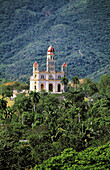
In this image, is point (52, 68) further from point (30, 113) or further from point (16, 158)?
point (16, 158)

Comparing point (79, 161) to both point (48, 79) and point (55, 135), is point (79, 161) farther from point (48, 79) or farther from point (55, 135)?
point (48, 79)

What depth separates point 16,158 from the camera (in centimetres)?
3756

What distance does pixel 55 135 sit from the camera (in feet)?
152

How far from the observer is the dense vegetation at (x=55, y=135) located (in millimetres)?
35719

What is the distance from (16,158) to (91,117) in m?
22.4

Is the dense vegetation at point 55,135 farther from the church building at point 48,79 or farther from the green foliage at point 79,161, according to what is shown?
the church building at point 48,79

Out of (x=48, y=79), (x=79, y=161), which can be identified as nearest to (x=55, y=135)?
(x=79, y=161)

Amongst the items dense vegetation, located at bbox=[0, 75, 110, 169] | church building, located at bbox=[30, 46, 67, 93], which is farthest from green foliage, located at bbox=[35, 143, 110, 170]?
church building, located at bbox=[30, 46, 67, 93]

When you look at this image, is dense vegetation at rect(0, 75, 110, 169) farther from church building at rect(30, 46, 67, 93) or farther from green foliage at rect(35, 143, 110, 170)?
church building at rect(30, 46, 67, 93)

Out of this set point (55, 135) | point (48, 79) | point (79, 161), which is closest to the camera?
point (79, 161)

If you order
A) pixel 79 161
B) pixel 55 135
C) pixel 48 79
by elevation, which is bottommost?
pixel 79 161

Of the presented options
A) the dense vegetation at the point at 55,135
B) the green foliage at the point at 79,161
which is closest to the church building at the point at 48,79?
the dense vegetation at the point at 55,135

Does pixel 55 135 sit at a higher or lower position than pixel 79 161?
higher

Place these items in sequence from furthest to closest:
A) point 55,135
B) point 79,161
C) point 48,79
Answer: point 48,79, point 55,135, point 79,161
